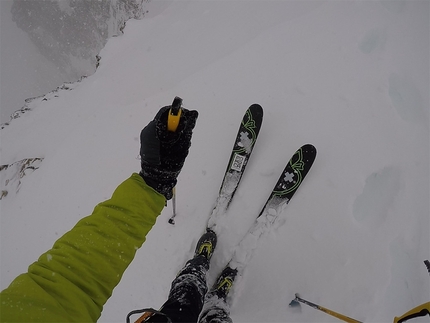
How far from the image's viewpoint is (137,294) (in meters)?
2.86

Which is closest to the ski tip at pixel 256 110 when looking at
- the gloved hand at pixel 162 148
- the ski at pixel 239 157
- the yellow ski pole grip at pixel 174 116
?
the ski at pixel 239 157

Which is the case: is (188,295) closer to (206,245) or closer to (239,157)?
(206,245)

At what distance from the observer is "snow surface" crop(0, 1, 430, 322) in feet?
8.33

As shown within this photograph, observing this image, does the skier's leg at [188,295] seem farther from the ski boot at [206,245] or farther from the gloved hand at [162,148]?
the gloved hand at [162,148]

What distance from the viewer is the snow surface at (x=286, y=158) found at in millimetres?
2539

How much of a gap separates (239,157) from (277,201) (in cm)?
72

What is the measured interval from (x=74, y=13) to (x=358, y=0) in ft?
92.1

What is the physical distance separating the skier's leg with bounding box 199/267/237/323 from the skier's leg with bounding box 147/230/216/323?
243 mm

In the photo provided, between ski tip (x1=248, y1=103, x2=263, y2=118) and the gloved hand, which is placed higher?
ski tip (x1=248, y1=103, x2=263, y2=118)

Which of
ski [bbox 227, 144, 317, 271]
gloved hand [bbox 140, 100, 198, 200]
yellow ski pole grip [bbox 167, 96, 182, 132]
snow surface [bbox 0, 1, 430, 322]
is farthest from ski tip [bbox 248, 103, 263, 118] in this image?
yellow ski pole grip [bbox 167, 96, 182, 132]

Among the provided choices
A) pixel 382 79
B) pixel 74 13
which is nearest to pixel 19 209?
pixel 382 79

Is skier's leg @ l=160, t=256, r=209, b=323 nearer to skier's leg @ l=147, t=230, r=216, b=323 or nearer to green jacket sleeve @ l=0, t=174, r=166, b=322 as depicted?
skier's leg @ l=147, t=230, r=216, b=323

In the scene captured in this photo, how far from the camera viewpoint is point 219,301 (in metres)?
2.37

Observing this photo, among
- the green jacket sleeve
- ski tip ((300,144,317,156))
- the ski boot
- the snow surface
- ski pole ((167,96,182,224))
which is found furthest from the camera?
ski tip ((300,144,317,156))
